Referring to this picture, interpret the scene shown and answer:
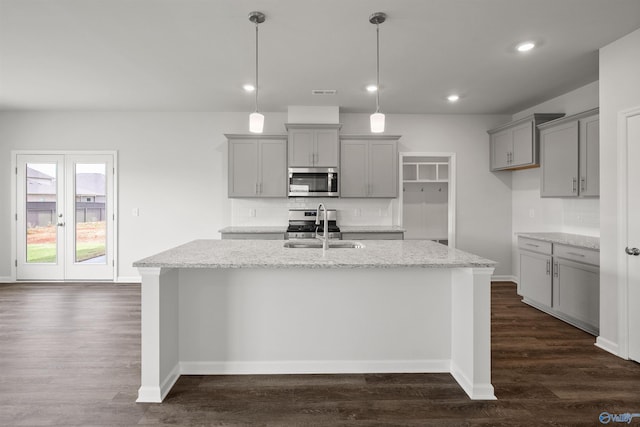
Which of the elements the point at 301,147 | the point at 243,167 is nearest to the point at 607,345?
the point at 301,147

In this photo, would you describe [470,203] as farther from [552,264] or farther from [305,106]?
[305,106]

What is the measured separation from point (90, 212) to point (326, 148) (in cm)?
369

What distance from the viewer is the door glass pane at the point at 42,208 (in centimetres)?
523

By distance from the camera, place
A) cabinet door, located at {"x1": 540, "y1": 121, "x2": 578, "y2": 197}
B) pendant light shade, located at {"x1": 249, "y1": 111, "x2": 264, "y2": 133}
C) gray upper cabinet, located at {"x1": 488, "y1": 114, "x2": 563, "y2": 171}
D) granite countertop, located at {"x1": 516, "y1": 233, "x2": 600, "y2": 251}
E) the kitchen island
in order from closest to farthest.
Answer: the kitchen island, pendant light shade, located at {"x1": 249, "y1": 111, "x2": 264, "y2": 133}, granite countertop, located at {"x1": 516, "y1": 233, "x2": 600, "y2": 251}, cabinet door, located at {"x1": 540, "y1": 121, "x2": 578, "y2": 197}, gray upper cabinet, located at {"x1": 488, "y1": 114, "x2": 563, "y2": 171}

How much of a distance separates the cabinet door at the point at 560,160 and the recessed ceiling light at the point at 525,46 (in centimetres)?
115

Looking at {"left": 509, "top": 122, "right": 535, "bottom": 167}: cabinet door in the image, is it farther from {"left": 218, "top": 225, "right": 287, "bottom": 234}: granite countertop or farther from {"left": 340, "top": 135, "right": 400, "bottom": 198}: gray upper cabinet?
{"left": 218, "top": 225, "right": 287, "bottom": 234}: granite countertop

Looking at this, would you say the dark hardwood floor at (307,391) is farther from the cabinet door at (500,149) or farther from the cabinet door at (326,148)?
the cabinet door at (326,148)

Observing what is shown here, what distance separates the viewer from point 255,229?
4.83 metres

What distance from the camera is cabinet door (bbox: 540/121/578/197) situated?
12.3ft

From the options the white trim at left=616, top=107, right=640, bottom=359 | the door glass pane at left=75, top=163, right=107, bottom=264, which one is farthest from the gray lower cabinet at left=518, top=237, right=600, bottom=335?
the door glass pane at left=75, top=163, right=107, bottom=264

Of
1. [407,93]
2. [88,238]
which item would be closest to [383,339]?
[407,93]

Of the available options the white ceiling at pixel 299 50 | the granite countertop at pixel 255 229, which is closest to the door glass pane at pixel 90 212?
the white ceiling at pixel 299 50

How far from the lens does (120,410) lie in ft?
6.70

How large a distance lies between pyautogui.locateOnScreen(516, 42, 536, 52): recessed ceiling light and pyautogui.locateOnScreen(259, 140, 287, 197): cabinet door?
9.52 ft
